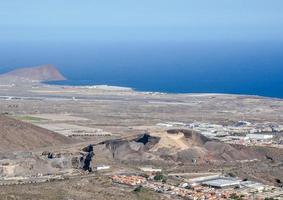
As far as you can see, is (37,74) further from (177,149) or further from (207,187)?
(207,187)

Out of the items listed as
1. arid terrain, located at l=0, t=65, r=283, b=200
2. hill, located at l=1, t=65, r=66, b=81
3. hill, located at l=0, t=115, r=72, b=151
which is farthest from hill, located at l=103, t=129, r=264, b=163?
hill, located at l=1, t=65, r=66, b=81

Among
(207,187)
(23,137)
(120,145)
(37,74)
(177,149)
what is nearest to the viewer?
(207,187)

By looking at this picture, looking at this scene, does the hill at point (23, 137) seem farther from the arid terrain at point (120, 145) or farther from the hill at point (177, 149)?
the hill at point (177, 149)

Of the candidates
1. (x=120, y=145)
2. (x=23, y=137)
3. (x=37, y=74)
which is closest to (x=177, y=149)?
(x=120, y=145)

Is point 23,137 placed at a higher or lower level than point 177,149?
higher

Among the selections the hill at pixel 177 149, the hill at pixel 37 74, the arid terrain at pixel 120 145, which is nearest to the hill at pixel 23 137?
the arid terrain at pixel 120 145

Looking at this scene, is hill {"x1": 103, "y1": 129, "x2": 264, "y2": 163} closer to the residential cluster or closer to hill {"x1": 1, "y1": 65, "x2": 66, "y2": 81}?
the residential cluster
